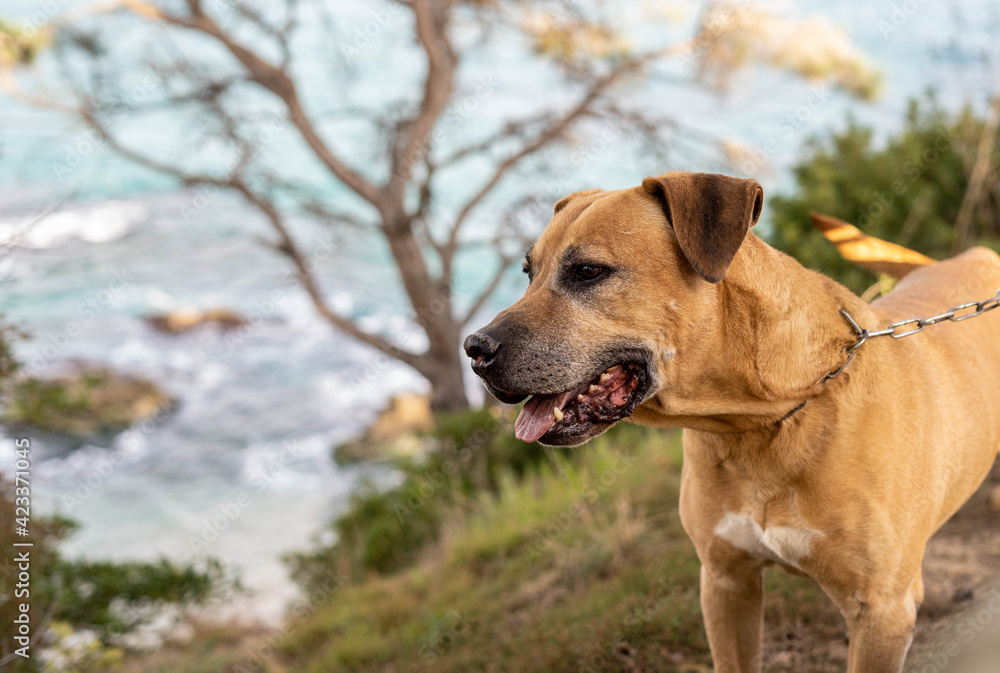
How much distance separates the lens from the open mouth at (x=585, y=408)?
233 cm

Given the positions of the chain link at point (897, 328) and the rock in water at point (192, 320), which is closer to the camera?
the chain link at point (897, 328)

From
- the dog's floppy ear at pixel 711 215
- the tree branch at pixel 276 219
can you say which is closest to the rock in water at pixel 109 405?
the tree branch at pixel 276 219

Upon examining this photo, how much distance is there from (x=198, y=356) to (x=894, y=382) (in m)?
16.9

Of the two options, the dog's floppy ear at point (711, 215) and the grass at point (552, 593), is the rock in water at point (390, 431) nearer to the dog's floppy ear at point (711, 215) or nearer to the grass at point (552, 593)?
the grass at point (552, 593)

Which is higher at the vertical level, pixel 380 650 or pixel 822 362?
pixel 822 362

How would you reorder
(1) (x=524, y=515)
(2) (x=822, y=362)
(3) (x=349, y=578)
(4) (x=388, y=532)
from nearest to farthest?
(2) (x=822, y=362), (1) (x=524, y=515), (3) (x=349, y=578), (4) (x=388, y=532)

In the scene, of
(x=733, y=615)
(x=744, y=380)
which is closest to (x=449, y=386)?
(x=733, y=615)

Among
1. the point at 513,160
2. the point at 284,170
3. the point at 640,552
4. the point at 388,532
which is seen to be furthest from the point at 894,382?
the point at 284,170

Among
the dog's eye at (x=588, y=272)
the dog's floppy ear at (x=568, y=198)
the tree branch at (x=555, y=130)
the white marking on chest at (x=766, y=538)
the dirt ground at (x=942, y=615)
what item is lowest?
the dirt ground at (x=942, y=615)

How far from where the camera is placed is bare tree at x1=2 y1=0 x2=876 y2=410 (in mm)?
10148

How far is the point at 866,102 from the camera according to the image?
11.2 m

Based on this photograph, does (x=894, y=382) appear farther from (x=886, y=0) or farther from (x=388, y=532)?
(x=886, y=0)

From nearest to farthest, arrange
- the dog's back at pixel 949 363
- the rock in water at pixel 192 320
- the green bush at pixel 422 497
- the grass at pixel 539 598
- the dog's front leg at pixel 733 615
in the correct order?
the dog's back at pixel 949 363, the dog's front leg at pixel 733 615, the grass at pixel 539 598, the green bush at pixel 422 497, the rock in water at pixel 192 320

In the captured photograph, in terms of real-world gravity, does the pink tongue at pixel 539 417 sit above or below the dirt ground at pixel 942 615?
above
